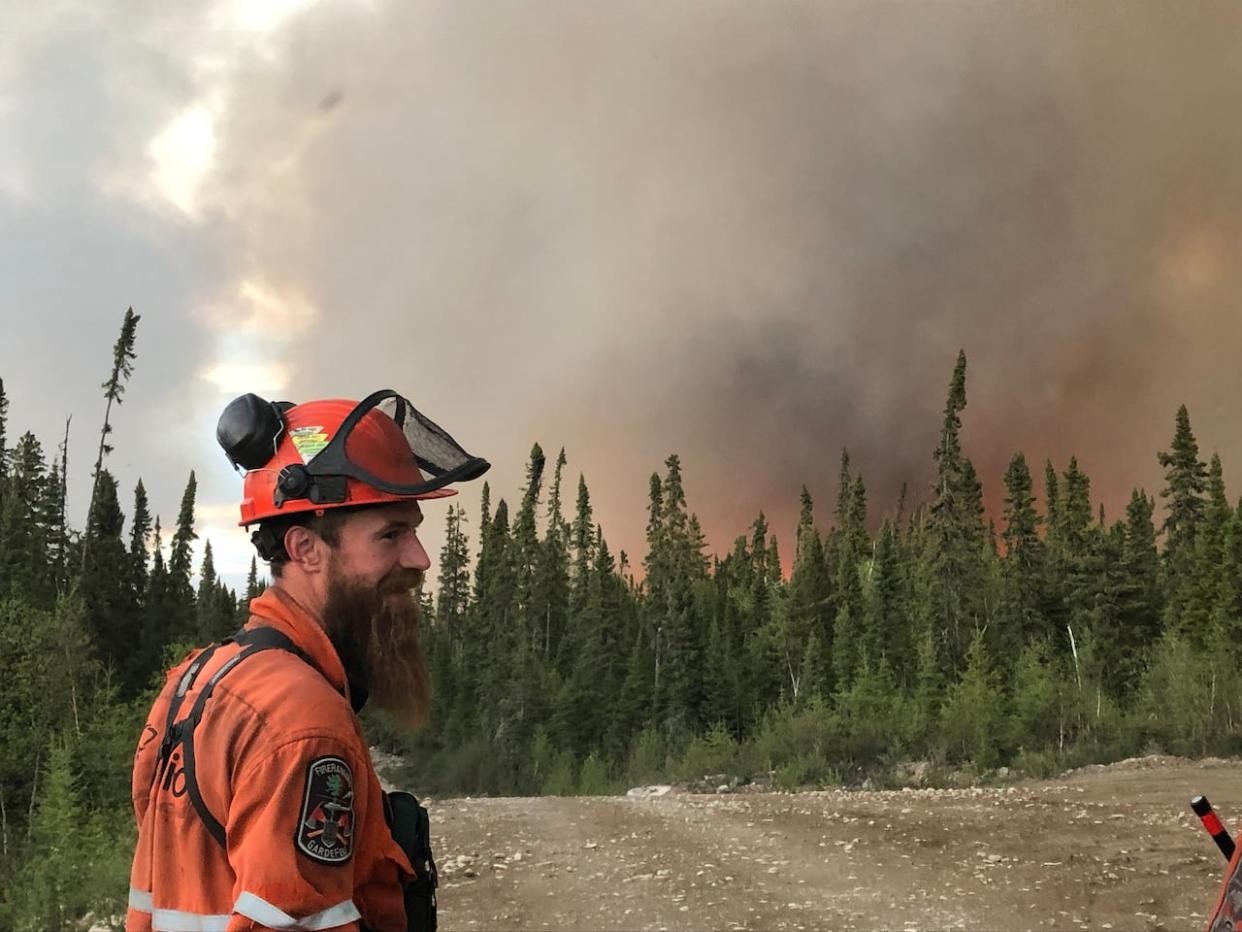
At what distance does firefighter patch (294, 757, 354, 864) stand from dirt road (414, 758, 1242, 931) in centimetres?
890

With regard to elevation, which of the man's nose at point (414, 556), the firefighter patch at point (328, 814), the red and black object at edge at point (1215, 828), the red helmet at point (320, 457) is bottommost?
the red and black object at edge at point (1215, 828)

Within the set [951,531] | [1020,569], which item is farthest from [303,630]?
[1020,569]

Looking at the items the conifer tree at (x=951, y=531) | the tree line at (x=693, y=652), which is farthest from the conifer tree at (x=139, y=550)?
the conifer tree at (x=951, y=531)

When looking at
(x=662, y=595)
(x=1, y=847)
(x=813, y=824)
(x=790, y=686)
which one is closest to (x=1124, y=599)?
(x=790, y=686)

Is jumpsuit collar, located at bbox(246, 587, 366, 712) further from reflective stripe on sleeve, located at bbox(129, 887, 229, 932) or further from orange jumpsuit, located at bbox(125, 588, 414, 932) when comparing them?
reflective stripe on sleeve, located at bbox(129, 887, 229, 932)

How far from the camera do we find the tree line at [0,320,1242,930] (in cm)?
2747

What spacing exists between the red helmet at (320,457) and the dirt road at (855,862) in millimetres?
8798

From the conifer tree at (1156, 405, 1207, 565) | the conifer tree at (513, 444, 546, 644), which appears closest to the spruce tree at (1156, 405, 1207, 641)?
the conifer tree at (1156, 405, 1207, 565)

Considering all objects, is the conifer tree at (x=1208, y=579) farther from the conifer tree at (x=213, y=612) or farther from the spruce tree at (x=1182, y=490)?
the conifer tree at (x=213, y=612)

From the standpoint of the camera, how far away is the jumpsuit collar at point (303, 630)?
2.14 metres

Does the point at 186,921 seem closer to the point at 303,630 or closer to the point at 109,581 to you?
the point at 303,630

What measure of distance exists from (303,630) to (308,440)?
0.52m

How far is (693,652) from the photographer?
6081 cm

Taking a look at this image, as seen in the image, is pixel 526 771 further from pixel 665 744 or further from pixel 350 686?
pixel 350 686
